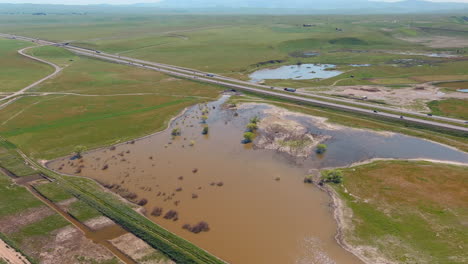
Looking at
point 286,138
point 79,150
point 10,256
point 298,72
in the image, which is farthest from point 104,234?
point 298,72

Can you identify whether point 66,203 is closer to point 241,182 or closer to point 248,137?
point 241,182

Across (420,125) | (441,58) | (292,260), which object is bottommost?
(292,260)

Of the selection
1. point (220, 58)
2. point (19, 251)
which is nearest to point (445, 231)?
point (19, 251)

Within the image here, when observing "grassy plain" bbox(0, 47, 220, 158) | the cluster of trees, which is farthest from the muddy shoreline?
"grassy plain" bbox(0, 47, 220, 158)

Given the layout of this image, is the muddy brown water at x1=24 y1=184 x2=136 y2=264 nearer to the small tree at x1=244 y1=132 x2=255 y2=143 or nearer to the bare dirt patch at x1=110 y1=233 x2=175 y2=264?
the bare dirt patch at x1=110 y1=233 x2=175 y2=264

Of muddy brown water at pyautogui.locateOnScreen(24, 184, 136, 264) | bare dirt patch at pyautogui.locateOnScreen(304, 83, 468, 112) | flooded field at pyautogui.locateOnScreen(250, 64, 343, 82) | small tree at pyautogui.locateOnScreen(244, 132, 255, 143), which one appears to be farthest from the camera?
flooded field at pyautogui.locateOnScreen(250, 64, 343, 82)

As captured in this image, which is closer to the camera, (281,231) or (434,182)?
(281,231)

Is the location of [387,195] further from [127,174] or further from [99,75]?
[99,75]
